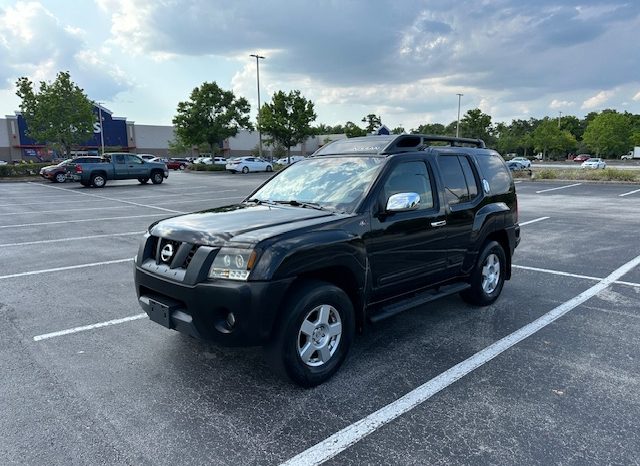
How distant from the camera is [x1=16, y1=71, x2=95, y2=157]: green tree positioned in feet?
120

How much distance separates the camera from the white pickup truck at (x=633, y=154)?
80688 mm

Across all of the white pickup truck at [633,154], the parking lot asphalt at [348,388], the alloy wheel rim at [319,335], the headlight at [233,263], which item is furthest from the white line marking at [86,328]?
the white pickup truck at [633,154]

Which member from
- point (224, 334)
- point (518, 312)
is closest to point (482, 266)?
point (518, 312)

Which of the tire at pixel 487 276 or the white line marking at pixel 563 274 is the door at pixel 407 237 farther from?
the white line marking at pixel 563 274

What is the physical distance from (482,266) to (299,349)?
2783mm

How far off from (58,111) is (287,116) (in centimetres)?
1972

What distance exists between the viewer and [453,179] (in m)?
4.94

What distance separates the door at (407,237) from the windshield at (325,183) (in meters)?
0.21

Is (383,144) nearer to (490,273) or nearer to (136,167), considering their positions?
(490,273)

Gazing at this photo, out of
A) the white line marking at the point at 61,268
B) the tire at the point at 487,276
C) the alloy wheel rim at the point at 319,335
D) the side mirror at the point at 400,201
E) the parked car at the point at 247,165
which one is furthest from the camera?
the parked car at the point at 247,165

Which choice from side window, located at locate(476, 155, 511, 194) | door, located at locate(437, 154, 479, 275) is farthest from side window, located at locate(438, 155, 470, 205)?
side window, located at locate(476, 155, 511, 194)

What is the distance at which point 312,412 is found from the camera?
3.18 metres

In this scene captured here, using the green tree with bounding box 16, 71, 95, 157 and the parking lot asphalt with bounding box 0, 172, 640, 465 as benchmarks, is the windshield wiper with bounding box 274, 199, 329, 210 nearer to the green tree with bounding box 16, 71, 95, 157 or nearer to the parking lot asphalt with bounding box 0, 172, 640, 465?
the parking lot asphalt with bounding box 0, 172, 640, 465

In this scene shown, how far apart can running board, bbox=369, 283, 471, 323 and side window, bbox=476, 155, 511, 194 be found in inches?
53.4
